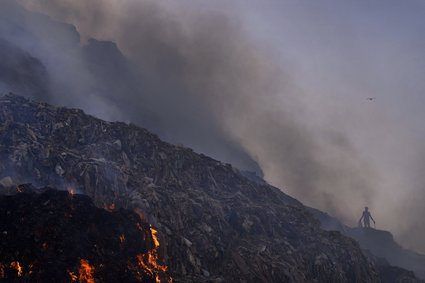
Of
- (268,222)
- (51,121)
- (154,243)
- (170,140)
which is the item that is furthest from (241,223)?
(170,140)

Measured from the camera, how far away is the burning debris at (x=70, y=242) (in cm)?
3325

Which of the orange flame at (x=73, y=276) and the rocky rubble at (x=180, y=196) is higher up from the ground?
the rocky rubble at (x=180, y=196)

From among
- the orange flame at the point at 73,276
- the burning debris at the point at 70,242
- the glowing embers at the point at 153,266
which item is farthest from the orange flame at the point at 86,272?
the glowing embers at the point at 153,266

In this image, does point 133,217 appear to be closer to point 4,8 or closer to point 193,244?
point 193,244

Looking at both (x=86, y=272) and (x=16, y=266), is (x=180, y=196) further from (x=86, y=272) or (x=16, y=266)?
(x=16, y=266)

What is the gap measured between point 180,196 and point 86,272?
22703mm

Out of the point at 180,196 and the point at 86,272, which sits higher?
the point at 180,196

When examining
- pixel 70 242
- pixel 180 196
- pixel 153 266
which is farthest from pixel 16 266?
pixel 180 196

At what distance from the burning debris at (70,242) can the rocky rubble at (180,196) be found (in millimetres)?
5033

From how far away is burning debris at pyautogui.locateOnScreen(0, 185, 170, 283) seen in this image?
33.2 metres

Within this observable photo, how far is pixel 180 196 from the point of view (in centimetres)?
5625

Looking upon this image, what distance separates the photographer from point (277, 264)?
51.7 metres

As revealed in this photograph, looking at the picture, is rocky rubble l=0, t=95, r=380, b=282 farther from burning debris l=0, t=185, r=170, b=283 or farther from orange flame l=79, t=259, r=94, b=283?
orange flame l=79, t=259, r=94, b=283

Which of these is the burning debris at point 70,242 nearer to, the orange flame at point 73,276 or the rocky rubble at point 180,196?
the orange flame at point 73,276
